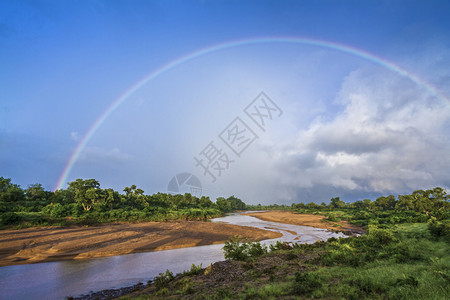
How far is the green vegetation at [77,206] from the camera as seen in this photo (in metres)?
40.8

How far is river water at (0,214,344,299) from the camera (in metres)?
15.2

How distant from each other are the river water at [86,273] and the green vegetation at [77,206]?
24.6 m

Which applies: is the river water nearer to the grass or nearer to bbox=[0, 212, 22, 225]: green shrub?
the grass

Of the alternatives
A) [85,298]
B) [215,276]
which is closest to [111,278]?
[85,298]

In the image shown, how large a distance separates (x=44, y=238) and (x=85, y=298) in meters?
24.1

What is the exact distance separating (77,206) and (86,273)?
3913cm

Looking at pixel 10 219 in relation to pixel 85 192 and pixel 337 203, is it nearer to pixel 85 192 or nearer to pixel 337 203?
pixel 85 192

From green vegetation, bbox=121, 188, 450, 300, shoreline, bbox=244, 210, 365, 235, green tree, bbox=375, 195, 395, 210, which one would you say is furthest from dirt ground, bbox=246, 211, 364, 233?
green tree, bbox=375, 195, 395, 210

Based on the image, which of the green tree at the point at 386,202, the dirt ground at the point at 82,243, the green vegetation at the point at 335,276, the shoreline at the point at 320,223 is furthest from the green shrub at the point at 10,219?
the green tree at the point at 386,202

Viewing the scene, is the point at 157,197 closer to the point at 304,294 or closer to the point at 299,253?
the point at 299,253

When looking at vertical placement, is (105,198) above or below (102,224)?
above

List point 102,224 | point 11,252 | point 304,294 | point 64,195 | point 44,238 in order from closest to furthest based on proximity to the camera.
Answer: point 304,294
point 11,252
point 44,238
point 102,224
point 64,195

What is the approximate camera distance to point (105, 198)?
59188 mm

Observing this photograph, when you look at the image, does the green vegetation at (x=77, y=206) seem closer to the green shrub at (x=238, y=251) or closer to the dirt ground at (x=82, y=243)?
the dirt ground at (x=82, y=243)
